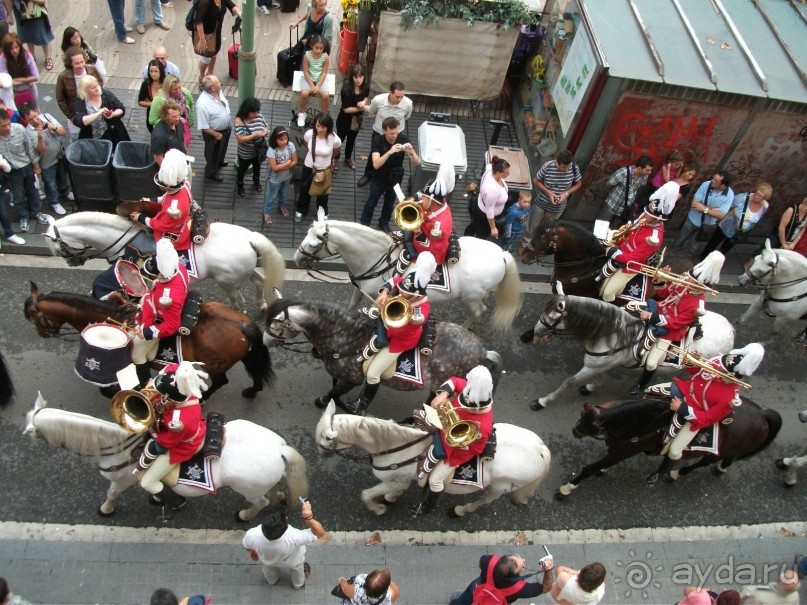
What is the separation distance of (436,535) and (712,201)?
22.4 feet

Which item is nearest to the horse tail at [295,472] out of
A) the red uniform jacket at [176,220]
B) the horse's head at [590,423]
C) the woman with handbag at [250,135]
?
the red uniform jacket at [176,220]

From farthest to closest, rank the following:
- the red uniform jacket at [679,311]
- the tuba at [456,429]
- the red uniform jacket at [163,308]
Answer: the red uniform jacket at [679,311] → the red uniform jacket at [163,308] → the tuba at [456,429]

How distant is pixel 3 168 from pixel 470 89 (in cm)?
807

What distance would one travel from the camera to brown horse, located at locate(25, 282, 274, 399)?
23.2 ft

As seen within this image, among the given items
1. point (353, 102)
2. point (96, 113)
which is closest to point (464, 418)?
point (353, 102)

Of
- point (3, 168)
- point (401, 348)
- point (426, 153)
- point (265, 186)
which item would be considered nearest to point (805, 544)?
point (401, 348)

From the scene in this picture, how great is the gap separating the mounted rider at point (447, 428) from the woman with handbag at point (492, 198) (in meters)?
3.80

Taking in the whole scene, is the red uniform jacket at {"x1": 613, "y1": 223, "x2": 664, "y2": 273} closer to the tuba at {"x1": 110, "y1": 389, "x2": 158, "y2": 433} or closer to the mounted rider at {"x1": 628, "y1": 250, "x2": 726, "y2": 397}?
the mounted rider at {"x1": 628, "y1": 250, "x2": 726, "y2": 397}

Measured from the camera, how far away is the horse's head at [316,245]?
815 centimetres

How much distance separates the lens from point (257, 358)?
25.3 ft

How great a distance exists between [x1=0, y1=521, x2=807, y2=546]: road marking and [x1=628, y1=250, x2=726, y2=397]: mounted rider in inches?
76.6

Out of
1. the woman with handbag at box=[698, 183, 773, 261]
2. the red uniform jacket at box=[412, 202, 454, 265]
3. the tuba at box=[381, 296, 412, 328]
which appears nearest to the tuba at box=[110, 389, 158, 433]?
the tuba at box=[381, 296, 412, 328]

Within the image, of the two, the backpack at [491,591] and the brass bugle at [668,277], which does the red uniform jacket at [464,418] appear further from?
the brass bugle at [668,277]

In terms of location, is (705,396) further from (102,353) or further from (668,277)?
(102,353)
